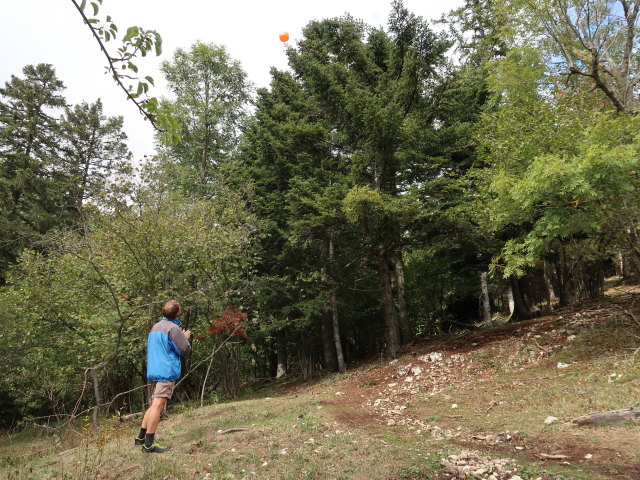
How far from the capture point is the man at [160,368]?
4.28 metres

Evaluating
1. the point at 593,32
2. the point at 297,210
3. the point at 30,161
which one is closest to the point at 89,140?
the point at 30,161

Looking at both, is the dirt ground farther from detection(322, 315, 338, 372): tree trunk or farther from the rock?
detection(322, 315, 338, 372): tree trunk

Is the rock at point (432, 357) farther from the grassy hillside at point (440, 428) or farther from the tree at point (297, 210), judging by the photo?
the tree at point (297, 210)

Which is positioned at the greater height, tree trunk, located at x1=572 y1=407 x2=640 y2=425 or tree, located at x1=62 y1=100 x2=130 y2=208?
tree, located at x1=62 y1=100 x2=130 y2=208

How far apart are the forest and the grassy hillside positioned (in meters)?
1.49

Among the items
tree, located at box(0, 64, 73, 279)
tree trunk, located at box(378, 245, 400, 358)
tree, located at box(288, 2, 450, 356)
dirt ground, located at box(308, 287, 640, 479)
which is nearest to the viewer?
dirt ground, located at box(308, 287, 640, 479)

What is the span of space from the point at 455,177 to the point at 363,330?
9.36 metres

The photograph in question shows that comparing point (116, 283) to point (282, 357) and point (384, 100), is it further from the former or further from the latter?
point (282, 357)

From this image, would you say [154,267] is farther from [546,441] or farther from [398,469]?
[546,441]

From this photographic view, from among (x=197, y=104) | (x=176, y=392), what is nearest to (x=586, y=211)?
(x=176, y=392)

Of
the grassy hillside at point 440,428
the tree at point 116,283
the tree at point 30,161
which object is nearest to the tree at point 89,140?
the tree at point 30,161

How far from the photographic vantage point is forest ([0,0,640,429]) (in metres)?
7.95

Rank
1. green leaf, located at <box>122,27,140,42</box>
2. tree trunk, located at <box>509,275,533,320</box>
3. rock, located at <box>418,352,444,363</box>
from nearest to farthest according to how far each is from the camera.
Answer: green leaf, located at <box>122,27,140,42</box> → rock, located at <box>418,352,444,363</box> → tree trunk, located at <box>509,275,533,320</box>

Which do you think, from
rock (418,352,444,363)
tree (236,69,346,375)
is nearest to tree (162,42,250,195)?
tree (236,69,346,375)
